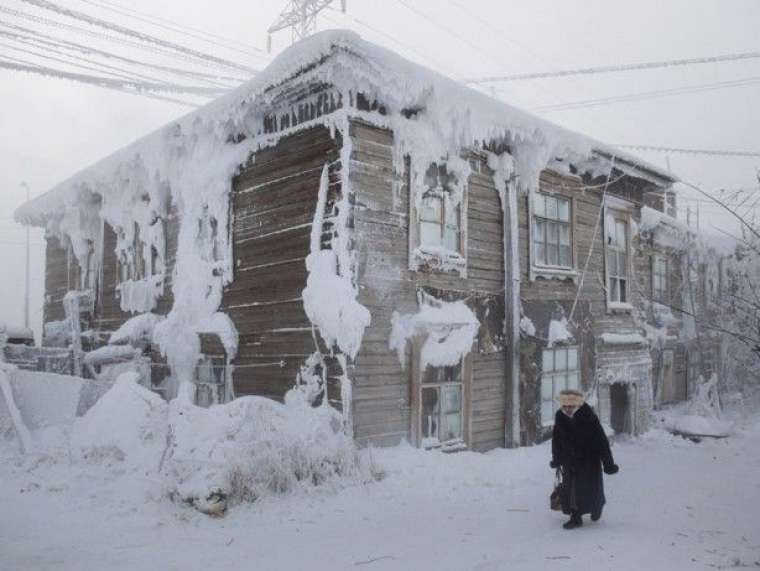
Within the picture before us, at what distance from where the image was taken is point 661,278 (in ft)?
69.9

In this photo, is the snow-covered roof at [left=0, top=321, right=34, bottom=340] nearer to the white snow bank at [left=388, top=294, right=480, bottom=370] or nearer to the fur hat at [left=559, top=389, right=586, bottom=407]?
the white snow bank at [left=388, top=294, right=480, bottom=370]

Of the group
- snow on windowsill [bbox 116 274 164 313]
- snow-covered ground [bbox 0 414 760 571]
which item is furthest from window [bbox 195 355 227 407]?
snow-covered ground [bbox 0 414 760 571]

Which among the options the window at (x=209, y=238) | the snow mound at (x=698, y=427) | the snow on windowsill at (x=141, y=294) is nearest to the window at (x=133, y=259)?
the snow on windowsill at (x=141, y=294)

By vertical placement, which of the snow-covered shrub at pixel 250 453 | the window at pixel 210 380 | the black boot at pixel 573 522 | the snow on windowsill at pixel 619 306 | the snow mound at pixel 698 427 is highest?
the snow on windowsill at pixel 619 306

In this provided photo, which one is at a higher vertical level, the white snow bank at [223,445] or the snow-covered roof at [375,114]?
the snow-covered roof at [375,114]

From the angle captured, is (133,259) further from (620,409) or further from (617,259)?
(620,409)

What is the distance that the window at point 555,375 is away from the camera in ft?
40.3

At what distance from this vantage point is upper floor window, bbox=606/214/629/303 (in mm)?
14789

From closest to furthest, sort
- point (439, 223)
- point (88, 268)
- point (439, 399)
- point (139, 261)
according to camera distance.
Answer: point (439, 399) < point (439, 223) < point (139, 261) < point (88, 268)

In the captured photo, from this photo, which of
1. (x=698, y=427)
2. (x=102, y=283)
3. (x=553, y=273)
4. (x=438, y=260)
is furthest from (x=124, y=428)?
(x=698, y=427)

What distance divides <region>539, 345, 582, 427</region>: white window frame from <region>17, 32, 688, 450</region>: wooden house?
53 millimetres

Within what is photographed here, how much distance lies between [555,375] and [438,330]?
152 inches

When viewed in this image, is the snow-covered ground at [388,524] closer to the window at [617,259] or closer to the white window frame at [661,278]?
the window at [617,259]

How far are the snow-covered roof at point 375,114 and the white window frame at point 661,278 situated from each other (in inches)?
308
